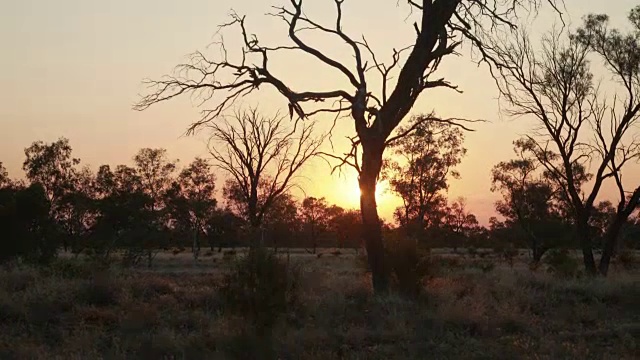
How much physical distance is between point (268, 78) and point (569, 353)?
8.88 m

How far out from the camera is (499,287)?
1675 cm

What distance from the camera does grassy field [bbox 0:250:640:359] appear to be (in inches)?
377

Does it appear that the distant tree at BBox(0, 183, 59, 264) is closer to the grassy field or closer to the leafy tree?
the grassy field

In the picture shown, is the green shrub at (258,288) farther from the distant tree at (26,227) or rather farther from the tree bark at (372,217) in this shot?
the distant tree at (26,227)

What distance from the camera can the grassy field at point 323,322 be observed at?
9578mm

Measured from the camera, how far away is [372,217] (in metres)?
15.0

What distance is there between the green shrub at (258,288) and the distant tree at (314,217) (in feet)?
268

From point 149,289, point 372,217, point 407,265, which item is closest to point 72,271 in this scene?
point 149,289

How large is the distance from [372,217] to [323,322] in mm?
3797

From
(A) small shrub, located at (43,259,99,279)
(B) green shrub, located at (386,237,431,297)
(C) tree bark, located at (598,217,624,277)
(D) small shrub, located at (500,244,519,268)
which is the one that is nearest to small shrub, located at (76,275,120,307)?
(A) small shrub, located at (43,259,99,279)

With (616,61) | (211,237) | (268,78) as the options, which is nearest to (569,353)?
(268,78)

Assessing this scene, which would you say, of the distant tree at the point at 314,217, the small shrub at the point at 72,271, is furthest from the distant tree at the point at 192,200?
the small shrub at the point at 72,271

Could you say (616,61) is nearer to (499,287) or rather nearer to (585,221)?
(585,221)

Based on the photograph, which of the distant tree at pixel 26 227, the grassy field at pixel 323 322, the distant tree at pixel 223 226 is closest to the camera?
the grassy field at pixel 323 322
